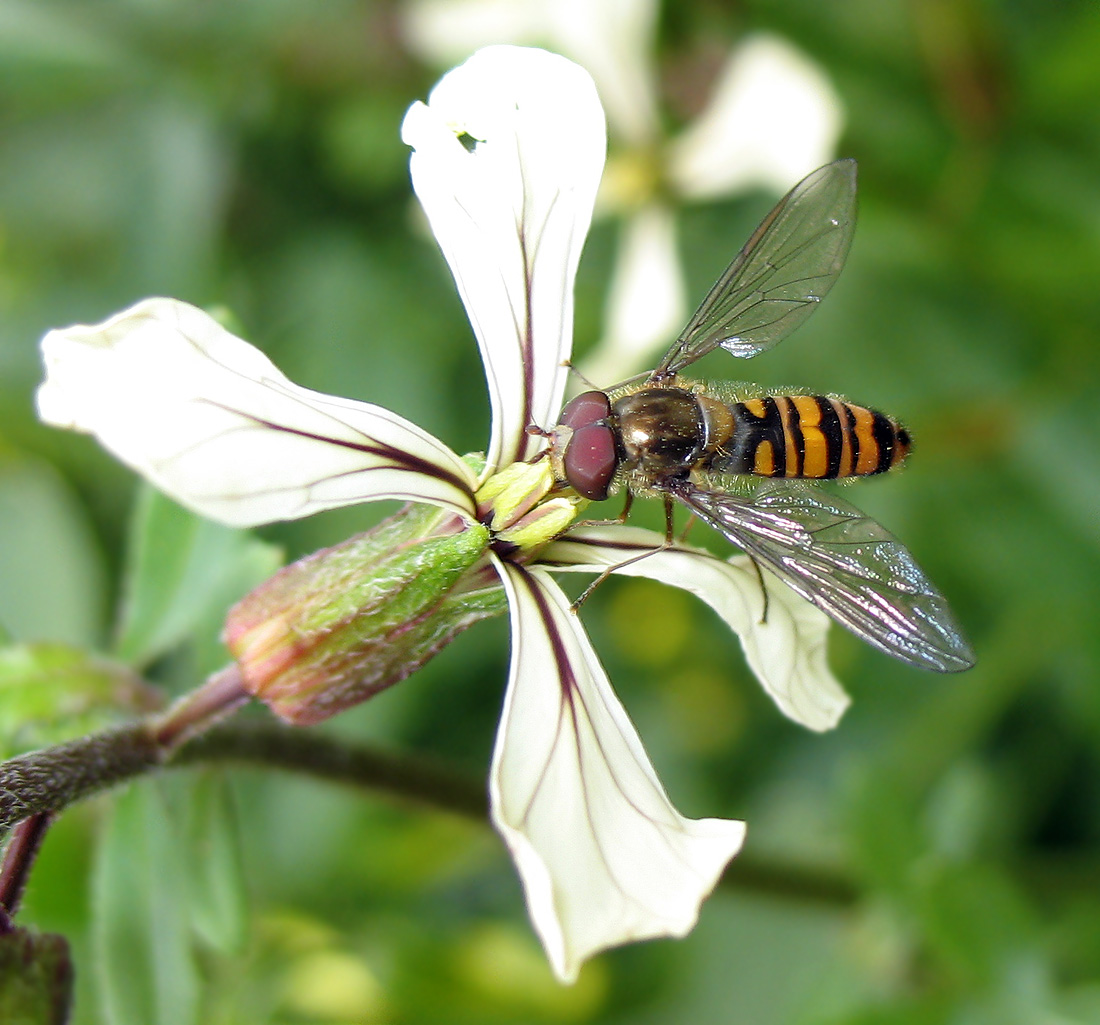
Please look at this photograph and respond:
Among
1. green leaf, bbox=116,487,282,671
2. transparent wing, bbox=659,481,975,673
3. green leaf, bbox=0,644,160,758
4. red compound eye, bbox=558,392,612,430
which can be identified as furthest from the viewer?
green leaf, bbox=116,487,282,671

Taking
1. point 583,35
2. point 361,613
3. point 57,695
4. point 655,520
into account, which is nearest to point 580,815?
point 361,613

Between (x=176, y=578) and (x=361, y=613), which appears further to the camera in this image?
(x=176, y=578)

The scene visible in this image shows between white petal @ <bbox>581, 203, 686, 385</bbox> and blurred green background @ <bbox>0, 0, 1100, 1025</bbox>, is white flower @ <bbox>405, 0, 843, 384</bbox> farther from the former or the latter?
blurred green background @ <bbox>0, 0, 1100, 1025</bbox>

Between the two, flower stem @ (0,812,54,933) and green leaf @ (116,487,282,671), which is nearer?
flower stem @ (0,812,54,933)

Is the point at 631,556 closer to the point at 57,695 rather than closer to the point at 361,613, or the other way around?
the point at 361,613

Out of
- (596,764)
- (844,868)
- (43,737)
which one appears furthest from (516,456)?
(844,868)

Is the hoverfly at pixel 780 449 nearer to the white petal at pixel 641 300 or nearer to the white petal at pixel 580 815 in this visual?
the white petal at pixel 580 815

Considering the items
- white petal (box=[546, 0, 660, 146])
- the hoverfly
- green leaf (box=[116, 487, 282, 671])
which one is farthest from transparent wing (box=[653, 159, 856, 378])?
white petal (box=[546, 0, 660, 146])

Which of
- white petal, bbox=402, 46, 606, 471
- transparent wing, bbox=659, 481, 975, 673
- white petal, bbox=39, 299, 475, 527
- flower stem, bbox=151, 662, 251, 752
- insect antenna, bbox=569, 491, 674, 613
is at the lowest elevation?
flower stem, bbox=151, 662, 251, 752
